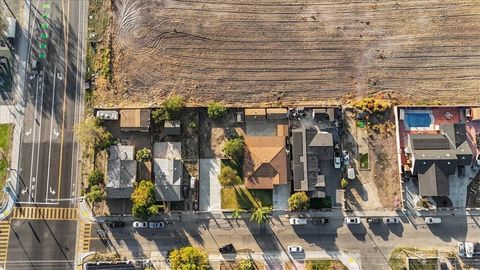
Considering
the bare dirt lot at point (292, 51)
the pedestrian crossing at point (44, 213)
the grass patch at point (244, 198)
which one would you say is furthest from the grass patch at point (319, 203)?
the pedestrian crossing at point (44, 213)

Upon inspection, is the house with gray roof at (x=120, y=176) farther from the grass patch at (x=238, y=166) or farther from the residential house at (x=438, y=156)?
the residential house at (x=438, y=156)

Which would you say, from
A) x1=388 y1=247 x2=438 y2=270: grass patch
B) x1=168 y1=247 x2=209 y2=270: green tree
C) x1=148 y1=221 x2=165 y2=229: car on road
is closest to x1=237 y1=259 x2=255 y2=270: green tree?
x1=168 y1=247 x2=209 y2=270: green tree

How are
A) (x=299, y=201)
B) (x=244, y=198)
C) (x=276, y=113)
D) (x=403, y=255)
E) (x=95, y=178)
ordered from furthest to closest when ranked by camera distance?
(x=276, y=113), (x=244, y=198), (x=95, y=178), (x=403, y=255), (x=299, y=201)

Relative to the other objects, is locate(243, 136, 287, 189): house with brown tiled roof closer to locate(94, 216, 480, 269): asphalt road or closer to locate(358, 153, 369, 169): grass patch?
locate(94, 216, 480, 269): asphalt road

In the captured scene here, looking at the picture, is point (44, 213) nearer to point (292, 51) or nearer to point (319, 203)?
point (319, 203)

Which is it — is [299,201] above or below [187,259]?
above

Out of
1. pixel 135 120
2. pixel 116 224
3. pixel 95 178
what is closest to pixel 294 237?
pixel 116 224

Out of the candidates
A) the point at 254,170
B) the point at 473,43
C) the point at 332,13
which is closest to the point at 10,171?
the point at 254,170
